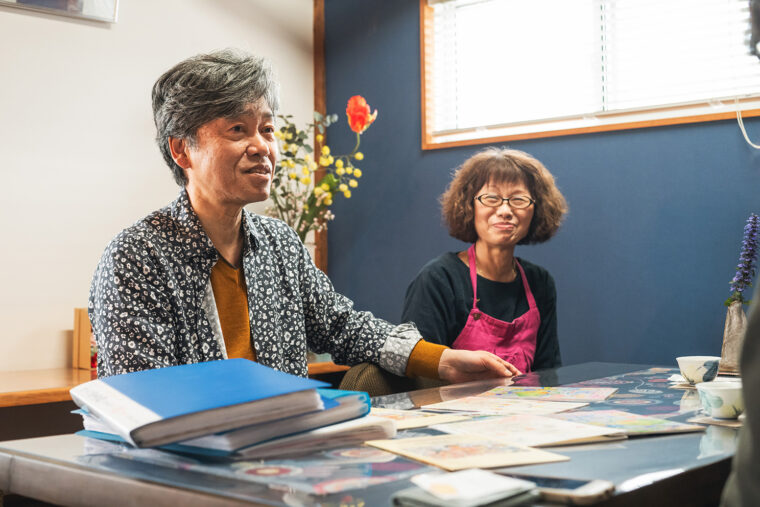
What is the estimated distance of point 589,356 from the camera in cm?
289

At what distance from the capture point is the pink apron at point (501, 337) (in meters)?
2.36

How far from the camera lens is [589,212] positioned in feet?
9.48

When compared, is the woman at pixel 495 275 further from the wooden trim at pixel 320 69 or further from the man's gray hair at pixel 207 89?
the wooden trim at pixel 320 69

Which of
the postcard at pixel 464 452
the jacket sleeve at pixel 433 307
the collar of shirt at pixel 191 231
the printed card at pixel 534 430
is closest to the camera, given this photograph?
the postcard at pixel 464 452

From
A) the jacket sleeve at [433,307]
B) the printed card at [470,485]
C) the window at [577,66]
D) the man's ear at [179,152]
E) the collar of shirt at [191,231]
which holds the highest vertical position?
the window at [577,66]

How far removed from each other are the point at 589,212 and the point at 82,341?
70.6 inches

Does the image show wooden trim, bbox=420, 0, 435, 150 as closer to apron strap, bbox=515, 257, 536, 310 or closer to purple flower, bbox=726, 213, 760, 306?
apron strap, bbox=515, 257, 536, 310

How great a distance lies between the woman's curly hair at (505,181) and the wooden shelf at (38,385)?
1.24m

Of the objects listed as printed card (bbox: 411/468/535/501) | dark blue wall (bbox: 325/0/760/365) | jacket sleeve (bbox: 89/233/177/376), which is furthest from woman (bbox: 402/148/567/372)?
printed card (bbox: 411/468/535/501)

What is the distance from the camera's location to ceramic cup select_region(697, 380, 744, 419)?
3.72 feet

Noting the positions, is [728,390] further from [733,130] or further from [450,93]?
[450,93]

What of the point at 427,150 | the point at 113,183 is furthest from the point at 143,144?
the point at 427,150

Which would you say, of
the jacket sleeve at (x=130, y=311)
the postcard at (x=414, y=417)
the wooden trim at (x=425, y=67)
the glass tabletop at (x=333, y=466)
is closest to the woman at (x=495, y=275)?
the wooden trim at (x=425, y=67)

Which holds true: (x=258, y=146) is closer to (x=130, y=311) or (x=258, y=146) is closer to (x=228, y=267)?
(x=228, y=267)
